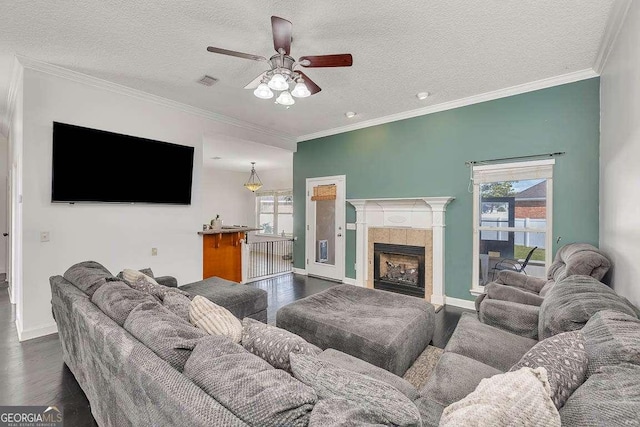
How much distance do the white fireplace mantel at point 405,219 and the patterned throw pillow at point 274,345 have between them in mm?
3446

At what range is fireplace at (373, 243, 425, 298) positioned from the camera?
451cm

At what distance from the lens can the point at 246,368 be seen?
981 mm

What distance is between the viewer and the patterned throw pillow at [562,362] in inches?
37.2

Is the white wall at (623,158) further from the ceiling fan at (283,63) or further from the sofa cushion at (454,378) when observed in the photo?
the ceiling fan at (283,63)

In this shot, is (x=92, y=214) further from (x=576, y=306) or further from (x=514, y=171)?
(x=514, y=171)

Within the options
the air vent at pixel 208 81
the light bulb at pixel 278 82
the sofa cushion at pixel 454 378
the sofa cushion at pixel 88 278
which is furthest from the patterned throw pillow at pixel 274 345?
the air vent at pixel 208 81

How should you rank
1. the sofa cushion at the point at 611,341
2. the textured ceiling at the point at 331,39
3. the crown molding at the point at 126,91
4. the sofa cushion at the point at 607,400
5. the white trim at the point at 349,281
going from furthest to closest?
the white trim at the point at 349,281 → the crown molding at the point at 126,91 → the textured ceiling at the point at 331,39 → the sofa cushion at the point at 611,341 → the sofa cushion at the point at 607,400

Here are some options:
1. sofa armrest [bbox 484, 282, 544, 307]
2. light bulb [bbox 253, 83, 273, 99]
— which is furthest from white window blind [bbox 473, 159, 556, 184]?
light bulb [bbox 253, 83, 273, 99]

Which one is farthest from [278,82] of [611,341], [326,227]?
[326,227]

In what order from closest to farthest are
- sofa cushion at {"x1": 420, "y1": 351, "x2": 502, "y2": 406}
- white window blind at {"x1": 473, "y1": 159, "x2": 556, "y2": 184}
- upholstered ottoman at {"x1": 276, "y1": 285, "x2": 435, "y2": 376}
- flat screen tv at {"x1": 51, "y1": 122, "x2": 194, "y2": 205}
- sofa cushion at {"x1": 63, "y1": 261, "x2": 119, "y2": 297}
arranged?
sofa cushion at {"x1": 420, "y1": 351, "x2": 502, "y2": 406} < sofa cushion at {"x1": 63, "y1": 261, "x2": 119, "y2": 297} < upholstered ottoman at {"x1": 276, "y1": 285, "x2": 435, "y2": 376} < flat screen tv at {"x1": 51, "y1": 122, "x2": 194, "y2": 205} < white window blind at {"x1": 473, "y1": 159, "x2": 556, "y2": 184}

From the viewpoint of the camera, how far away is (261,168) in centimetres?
927

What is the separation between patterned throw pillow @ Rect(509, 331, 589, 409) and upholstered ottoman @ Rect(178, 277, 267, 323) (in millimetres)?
2431

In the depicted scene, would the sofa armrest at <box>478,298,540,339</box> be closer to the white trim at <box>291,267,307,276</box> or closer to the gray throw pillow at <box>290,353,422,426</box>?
the gray throw pillow at <box>290,353,422,426</box>

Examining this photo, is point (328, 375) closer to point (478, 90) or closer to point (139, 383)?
point (139, 383)
